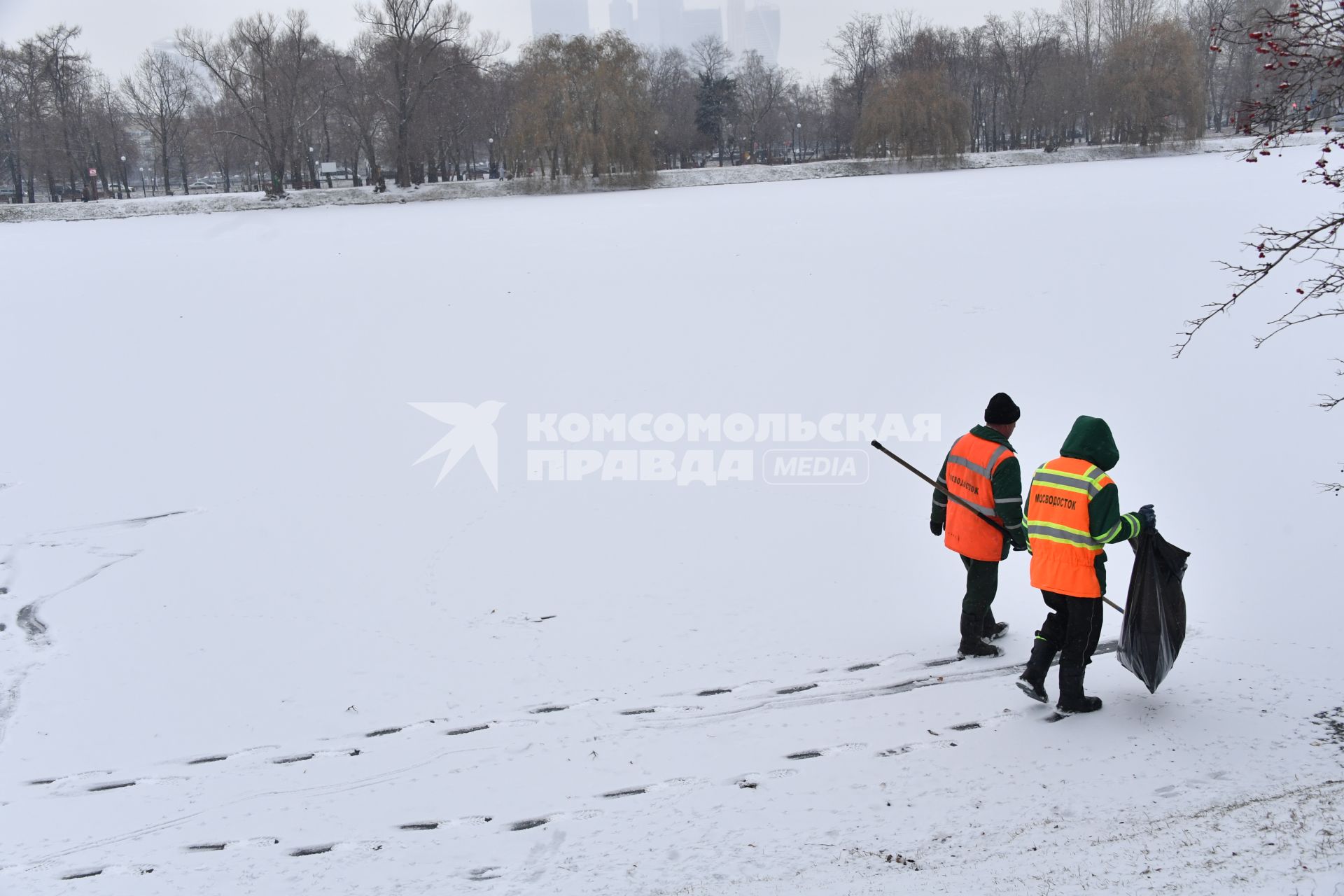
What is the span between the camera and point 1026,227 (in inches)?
750

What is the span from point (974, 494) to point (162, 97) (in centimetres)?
6582

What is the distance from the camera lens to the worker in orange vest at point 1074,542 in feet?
15.1

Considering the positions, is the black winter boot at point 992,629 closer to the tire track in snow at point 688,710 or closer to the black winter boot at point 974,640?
the black winter boot at point 974,640

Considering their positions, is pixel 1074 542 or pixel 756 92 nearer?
pixel 1074 542

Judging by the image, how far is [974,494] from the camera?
17.9 feet

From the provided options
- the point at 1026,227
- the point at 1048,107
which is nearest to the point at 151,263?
the point at 1026,227

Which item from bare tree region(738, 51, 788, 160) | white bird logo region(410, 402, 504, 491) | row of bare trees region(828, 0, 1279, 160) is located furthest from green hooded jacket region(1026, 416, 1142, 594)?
bare tree region(738, 51, 788, 160)

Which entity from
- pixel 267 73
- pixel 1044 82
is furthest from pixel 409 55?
pixel 1044 82

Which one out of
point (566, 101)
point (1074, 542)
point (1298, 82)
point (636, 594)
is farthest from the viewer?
point (566, 101)

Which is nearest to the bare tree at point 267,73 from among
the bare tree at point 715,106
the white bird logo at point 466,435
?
the bare tree at point 715,106

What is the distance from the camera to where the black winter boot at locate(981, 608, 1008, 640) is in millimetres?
5913

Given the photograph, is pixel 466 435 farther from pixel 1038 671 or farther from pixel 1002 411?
pixel 1038 671

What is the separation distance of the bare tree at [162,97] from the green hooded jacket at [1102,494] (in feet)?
203

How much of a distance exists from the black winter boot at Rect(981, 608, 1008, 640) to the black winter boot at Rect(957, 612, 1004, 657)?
96mm
